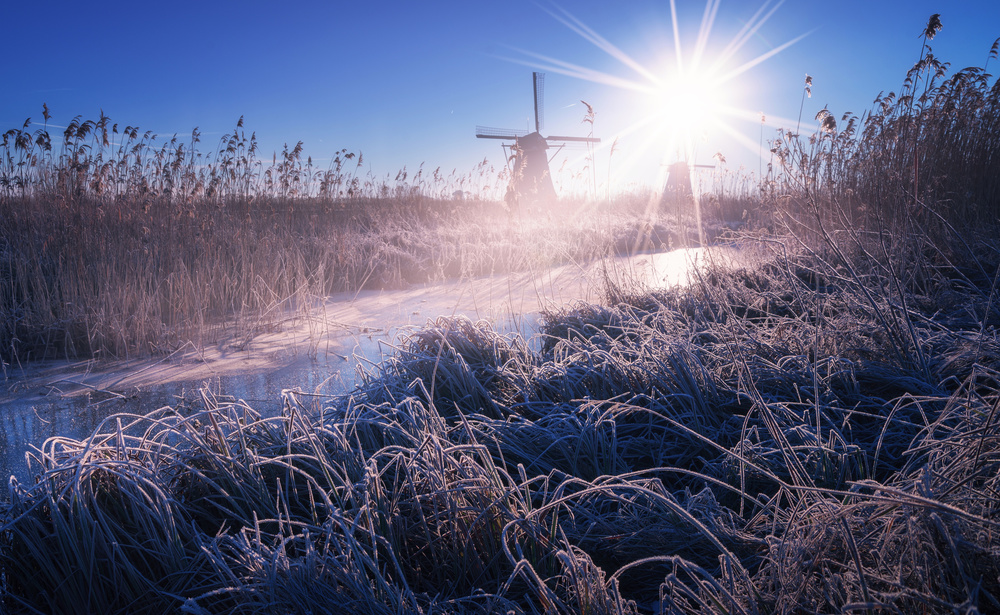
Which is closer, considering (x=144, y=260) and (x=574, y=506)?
(x=574, y=506)

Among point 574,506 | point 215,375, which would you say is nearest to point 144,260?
point 215,375

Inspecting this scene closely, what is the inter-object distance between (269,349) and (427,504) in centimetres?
266

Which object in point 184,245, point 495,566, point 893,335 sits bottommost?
point 495,566

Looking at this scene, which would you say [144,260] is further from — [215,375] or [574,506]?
[574,506]

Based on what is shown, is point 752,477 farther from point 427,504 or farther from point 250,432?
point 250,432

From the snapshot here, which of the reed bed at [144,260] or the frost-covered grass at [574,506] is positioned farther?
the reed bed at [144,260]

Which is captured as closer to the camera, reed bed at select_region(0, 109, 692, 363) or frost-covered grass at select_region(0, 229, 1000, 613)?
frost-covered grass at select_region(0, 229, 1000, 613)

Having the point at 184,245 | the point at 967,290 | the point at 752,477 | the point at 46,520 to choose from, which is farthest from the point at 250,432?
the point at 967,290

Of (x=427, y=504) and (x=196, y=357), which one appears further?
(x=196, y=357)

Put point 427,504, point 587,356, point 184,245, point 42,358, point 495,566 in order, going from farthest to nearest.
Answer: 1. point 184,245
2. point 42,358
3. point 587,356
4. point 427,504
5. point 495,566

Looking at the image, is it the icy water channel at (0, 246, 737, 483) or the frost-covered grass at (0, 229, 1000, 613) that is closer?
the frost-covered grass at (0, 229, 1000, 613)

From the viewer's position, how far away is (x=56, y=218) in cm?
399

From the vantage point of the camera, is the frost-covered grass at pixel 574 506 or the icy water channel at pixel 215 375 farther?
the icy water channel at pixel 215 375

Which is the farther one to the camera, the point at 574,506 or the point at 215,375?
the point at 215,375
